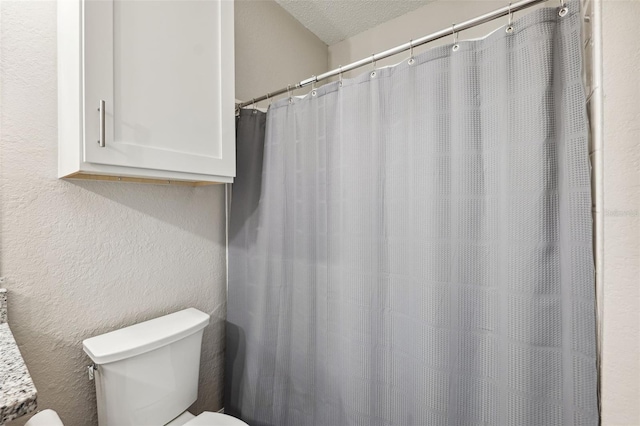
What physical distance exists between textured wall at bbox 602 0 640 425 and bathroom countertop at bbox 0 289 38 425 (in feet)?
4.02

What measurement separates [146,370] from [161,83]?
1043mm

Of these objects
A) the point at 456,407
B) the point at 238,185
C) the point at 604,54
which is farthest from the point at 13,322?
the point at 604,54

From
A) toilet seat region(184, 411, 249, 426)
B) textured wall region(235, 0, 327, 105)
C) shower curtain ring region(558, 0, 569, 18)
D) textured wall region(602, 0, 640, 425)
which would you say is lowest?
toilet seat region(184, 411, 249, 426)

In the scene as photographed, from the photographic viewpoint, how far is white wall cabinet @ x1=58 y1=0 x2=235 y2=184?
900 millimetres

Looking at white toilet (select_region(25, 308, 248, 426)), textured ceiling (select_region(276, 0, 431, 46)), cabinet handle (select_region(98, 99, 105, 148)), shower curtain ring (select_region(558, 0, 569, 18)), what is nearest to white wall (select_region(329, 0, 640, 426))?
shower curtain ring (select_region(558, 0, 569, 18))

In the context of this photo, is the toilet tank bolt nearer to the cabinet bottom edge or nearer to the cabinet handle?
the cabinet bottom edge

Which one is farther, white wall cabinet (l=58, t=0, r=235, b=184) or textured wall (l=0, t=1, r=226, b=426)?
textured wall (l=0, t=1, r=226, b=426)

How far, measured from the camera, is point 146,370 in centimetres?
113

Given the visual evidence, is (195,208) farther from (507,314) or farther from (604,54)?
(604,54)

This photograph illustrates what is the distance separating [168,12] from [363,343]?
4.61 feet

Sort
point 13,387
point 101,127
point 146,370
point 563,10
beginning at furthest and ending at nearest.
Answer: point 146,370
point 101,127
point 563,10
point 13,387

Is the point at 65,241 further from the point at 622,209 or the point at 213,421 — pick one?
the point at 622,209

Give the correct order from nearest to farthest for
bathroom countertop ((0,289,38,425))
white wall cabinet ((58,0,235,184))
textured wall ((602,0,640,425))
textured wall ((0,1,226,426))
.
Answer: bathroom countertop ((0,289,38,425))
textured wall ((602,0,640,425))
white wall cabinet ((58,0,235,184))
textured wall ((0,1,226,426))

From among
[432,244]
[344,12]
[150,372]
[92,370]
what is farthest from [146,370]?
[344,12]
